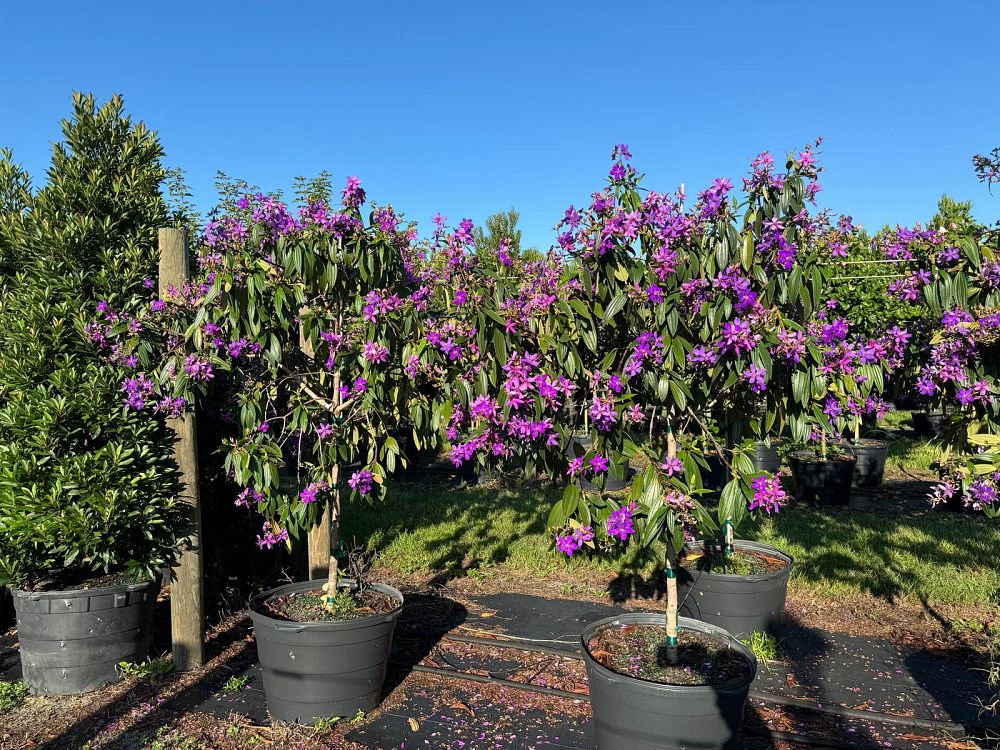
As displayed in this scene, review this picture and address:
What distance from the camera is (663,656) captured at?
2.65m

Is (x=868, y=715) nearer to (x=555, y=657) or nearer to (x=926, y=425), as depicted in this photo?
(x=555, y=657)

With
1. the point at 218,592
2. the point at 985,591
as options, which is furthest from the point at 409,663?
the point at 985,591

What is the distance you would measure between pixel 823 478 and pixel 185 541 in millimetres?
6178

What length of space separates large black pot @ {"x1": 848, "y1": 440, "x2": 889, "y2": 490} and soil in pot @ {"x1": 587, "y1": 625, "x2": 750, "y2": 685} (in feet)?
18.9

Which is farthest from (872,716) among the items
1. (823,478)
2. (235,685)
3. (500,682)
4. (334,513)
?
(823,478)

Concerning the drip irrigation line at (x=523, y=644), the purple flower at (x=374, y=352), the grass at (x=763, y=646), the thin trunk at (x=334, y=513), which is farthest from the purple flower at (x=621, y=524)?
the grass at (x=763, y=646)

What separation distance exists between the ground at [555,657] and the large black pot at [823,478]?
1.09 meters

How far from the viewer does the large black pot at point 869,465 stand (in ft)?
25.2

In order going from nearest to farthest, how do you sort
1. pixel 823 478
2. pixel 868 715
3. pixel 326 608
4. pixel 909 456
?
pixel 868 715 → pixel 326 608 → pixel 823 478 → pixel 909 456

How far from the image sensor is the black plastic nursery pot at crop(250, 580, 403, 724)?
2.81 meters

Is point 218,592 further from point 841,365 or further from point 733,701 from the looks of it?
point 841,365

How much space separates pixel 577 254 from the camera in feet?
7.88

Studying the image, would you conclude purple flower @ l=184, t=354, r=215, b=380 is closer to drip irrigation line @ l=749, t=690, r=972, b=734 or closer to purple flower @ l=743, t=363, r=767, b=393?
purple flower @ l=743, t=363, r=767, b=393

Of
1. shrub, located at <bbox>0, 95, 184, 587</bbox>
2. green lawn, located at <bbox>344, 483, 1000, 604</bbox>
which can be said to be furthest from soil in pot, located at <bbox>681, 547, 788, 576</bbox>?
shrub, located at <bbox>0, 95, 184, 587</bbox>
